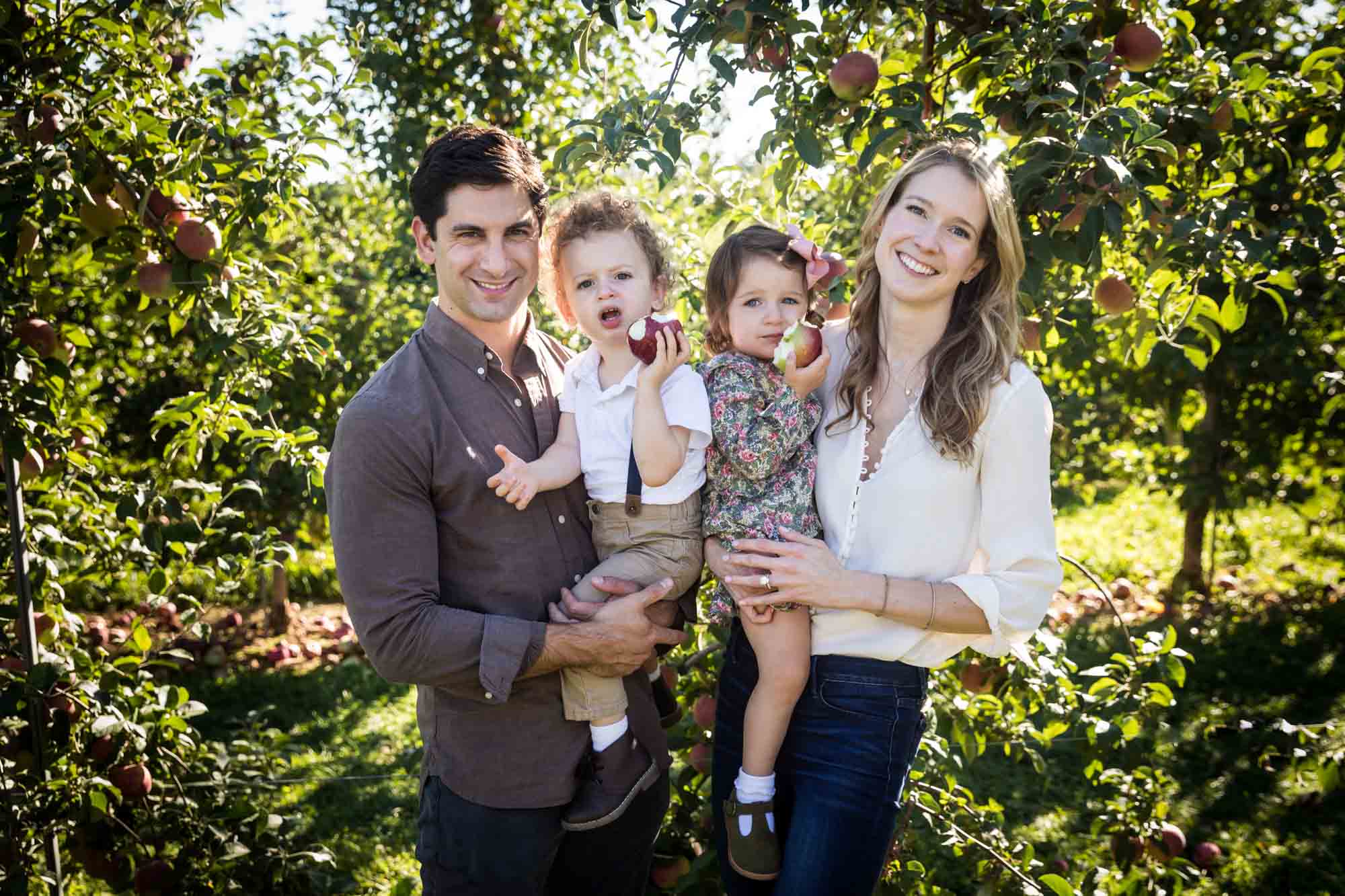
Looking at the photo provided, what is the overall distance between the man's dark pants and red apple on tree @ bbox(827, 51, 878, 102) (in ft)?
5.51

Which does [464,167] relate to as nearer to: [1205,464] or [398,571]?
[398,571]

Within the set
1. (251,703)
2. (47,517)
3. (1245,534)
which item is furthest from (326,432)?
(1245,534)

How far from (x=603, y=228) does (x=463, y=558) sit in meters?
0.74

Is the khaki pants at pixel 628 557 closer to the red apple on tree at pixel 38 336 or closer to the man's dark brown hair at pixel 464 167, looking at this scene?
the man's dark brown hair at pixel 464 167

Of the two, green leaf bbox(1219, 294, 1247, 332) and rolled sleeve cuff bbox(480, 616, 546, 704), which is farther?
green leaf bbox(1219, 294, 1247, 332)

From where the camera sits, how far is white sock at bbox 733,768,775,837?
1.96 meters

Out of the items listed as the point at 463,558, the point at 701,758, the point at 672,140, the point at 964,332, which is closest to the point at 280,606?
the point at 701,758

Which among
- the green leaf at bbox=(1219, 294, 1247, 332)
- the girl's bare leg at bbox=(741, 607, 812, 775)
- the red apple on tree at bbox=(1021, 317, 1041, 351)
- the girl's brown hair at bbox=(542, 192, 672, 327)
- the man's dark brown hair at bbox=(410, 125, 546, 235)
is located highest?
the man's dark brown hair at bbox=(410, 125, 546, 235)

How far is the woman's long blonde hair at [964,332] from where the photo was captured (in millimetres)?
1876

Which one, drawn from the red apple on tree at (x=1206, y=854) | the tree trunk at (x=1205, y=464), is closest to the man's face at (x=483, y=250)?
the red apple on tree at (x=1206, y=854)

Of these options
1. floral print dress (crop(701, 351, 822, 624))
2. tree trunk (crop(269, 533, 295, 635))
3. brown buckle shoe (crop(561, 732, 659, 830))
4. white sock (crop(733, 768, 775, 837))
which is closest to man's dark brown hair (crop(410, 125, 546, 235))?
floral print dress (crop(701, 351, 822, 624))

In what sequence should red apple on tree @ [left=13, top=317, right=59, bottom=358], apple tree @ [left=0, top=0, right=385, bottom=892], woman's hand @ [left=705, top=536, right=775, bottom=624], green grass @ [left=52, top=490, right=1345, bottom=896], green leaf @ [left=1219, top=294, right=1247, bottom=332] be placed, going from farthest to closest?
1. green grass @ [left=52, top=490, right=1345, bottom=896]
2. red apple on tree @ [left=13, top=317, right=59, bottom=358]
3. apple tree @ [left=0, top=0, right=385, bottom=892]
4. green leaf @ [left=1219, top=294, right=1247, bottom=332]
5. woman's hand @ [left=705, top=536, right=775, bottom=624]

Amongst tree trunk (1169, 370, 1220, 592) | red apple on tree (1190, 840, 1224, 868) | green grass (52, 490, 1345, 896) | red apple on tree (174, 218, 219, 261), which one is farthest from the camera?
tree trunk (1169, 370, 1220, 592)

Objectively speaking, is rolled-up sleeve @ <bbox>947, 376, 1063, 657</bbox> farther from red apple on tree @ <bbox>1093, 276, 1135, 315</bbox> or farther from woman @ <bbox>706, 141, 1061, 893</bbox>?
red apple on tree @ <bbox>1093, 276, 1135, 315</bbox>
